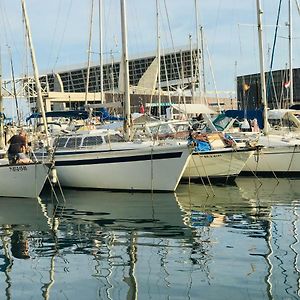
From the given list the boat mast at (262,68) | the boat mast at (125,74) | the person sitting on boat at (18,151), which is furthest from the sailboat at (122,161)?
the boat mast at (262,68)

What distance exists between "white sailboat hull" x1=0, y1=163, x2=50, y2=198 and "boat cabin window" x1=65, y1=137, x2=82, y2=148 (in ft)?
9.34

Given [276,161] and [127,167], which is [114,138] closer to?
[127,167]

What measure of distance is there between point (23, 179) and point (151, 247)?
865 cm

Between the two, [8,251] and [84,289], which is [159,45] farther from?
[84,289]

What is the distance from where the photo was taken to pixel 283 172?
24.3 meters

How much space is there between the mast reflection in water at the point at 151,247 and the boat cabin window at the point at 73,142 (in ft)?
8.92

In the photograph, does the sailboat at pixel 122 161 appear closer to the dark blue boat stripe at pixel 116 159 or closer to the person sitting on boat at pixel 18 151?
the dark blue boat stripe at pixel 116 159

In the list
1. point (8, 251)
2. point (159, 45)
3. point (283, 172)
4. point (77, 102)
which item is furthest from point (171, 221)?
point (77, 102)

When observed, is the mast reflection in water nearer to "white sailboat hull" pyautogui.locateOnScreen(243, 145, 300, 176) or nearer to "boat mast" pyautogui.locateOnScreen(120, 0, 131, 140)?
"boat mast" pyautogui.locateOnScreen(120, 0, 131, 140)

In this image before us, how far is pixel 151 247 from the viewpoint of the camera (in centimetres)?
1112

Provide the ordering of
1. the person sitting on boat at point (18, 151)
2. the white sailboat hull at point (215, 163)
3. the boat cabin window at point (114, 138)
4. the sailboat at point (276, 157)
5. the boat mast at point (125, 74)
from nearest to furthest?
the person sitting on boat at point (18, 151)
the boat cabin window at point (114, 138)
the boat mast at point (125, 74)
the white sailboat hull at point (215, 163)
the sailboat at point (276, 157)

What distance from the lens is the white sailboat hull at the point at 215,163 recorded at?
21750mm

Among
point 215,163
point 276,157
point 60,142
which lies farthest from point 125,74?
point 276,157

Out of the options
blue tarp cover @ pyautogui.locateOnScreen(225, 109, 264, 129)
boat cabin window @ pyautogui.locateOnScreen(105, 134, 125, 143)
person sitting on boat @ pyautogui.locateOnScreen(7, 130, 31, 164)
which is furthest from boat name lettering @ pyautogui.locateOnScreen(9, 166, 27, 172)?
blue tarp cover @ pyautogui.locateOnScreen(225, 109, 264, 129)
